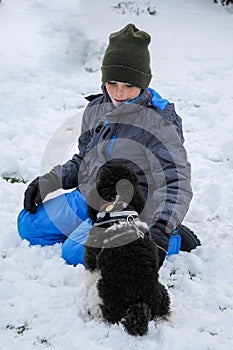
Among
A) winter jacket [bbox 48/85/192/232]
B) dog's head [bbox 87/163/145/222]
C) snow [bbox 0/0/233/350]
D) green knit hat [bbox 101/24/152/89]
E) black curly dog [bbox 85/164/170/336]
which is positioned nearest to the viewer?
black curly dog [bbox 85/164/170/336]

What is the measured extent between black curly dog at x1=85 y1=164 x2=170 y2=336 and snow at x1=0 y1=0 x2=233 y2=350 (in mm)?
130

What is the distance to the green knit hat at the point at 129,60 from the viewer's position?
11.4ft

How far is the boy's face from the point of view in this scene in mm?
3545

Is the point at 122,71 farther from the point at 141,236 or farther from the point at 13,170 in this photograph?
the point at 13,170

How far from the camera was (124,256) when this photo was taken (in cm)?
263

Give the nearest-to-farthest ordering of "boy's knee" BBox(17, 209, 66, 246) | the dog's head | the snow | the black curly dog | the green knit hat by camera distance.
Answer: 1. the black curly dog
2. the dog's head
3. the snow
4. the green knit hat
5. "boy's knee" BBox(17, 209, 66, 246)

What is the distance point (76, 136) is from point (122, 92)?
2.48 m

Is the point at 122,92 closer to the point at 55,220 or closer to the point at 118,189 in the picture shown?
the point at 118,189

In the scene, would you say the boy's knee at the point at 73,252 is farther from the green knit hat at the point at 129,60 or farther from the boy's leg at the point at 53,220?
the green knit hat at the point at 129,60

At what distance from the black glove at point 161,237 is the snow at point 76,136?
42 cm

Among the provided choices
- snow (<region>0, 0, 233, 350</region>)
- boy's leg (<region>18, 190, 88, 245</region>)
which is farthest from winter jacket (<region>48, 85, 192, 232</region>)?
snow (<region>0, 0, 233, 350</region>)

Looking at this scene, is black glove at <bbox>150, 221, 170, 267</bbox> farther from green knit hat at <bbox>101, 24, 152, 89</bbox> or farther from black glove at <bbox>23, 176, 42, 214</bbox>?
black glove at <bbox>23, 176, 42, 214</bbox>

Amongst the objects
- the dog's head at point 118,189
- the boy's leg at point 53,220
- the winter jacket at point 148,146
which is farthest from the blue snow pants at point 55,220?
the dog's head at point 118,189

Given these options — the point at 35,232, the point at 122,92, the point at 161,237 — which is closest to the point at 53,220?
the point at 35,232
